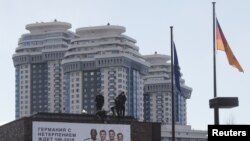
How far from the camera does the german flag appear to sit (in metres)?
45.2

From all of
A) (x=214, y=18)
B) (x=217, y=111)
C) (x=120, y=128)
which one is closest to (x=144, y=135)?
(x=120, y=128)

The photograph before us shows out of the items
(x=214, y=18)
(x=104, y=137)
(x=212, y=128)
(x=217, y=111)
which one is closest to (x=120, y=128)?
(x=104, y=137)

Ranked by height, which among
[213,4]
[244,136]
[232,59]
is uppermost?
[213,4]

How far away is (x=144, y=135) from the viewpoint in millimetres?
66625

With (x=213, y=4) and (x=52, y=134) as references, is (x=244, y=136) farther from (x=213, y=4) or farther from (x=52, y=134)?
(x=52, y=134)

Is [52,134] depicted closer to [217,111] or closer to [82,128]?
[82,128]

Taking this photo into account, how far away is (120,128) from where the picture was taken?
65062 mm

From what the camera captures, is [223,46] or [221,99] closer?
[221,99]

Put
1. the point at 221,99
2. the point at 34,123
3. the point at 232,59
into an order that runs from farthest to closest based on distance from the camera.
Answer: the point at 34,123
the point at 232,59
the point at 221,99

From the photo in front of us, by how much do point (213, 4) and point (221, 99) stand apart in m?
13.2

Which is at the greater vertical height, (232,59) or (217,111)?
(232,59)

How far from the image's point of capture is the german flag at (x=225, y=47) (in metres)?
45.2

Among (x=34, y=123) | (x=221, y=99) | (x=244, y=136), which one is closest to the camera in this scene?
(x=244, y=136)

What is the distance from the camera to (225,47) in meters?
46.4
